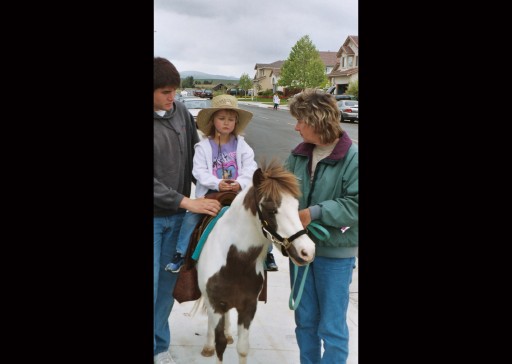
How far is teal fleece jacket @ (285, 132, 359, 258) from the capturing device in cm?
202

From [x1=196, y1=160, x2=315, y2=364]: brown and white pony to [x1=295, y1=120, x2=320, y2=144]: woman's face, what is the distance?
217mm

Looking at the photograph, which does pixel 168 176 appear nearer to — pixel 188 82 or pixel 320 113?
pixel 188 82

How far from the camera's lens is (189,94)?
250 cm

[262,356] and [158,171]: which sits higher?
[158,171]

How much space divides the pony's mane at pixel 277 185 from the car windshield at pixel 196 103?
73 centimetres

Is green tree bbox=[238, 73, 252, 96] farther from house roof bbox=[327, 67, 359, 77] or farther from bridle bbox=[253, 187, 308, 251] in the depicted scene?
bridle bbox=[253, 187, 308, 251]

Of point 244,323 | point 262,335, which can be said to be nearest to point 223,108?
point 244,323

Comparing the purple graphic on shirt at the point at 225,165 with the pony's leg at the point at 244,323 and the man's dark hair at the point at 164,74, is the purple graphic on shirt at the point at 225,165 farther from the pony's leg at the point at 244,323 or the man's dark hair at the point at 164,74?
the pony's leg at the point at 244,323

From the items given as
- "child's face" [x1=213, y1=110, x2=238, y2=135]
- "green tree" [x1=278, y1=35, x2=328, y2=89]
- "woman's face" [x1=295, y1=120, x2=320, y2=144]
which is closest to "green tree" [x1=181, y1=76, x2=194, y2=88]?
"child's face" [x1=213, y1=110, x2=238, y2=135]
